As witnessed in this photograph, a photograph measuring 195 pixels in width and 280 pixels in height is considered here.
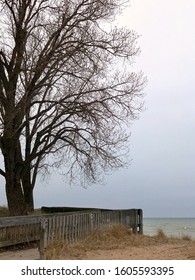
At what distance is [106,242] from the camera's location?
15859mm

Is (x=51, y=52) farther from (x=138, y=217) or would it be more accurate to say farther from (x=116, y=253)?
(x=116, y=253)

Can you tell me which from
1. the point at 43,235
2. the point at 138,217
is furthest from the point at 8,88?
the point at 43,235

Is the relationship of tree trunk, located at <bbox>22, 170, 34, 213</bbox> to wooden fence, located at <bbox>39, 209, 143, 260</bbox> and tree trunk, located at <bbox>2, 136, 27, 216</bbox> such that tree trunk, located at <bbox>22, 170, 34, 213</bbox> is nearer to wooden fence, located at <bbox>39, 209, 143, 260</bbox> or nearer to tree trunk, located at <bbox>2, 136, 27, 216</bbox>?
tree trunk, located at <bbox>2, 136, 27, 216</bbox>

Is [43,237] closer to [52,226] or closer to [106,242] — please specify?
[52,226]

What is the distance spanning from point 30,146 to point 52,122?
2.06 metres

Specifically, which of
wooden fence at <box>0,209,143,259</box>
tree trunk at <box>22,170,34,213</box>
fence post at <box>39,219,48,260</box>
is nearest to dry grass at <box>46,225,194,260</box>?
fence post at <box>39,219,48,260</box>

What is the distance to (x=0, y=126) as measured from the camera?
2261 cm

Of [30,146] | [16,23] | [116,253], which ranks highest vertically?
[16,23]

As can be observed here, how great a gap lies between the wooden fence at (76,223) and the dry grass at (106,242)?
32 centimetres

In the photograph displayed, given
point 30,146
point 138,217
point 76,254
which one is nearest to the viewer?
point 76,254

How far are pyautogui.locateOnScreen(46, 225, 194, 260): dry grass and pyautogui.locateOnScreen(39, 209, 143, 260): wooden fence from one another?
1.06ft

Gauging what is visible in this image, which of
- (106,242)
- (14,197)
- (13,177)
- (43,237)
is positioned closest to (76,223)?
(106,242)

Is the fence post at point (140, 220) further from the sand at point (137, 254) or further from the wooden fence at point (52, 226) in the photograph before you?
the sand at point (137, 254)

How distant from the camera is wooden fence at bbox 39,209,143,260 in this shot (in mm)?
14711
